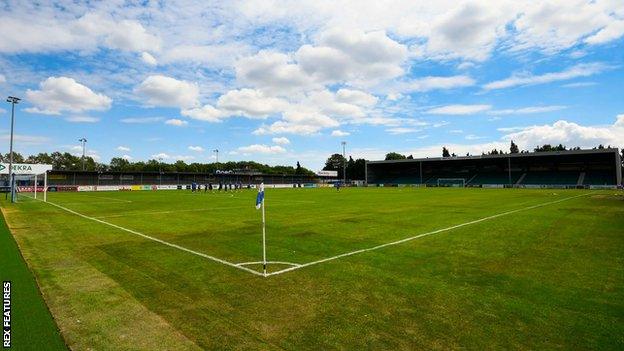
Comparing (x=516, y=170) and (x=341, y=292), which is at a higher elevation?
(x=516, y=170)

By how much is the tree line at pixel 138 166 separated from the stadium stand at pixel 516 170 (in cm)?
4347

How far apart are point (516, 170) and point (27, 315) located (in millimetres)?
102277

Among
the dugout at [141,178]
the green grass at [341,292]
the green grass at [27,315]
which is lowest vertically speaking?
the green grass at [341,292]

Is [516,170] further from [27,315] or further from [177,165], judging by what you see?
[177,165]

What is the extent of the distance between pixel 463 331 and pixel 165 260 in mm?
7938

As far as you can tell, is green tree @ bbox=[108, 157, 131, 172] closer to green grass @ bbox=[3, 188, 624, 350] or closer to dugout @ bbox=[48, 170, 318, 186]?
dugout @ bbox=[48, 170, 318, 186]

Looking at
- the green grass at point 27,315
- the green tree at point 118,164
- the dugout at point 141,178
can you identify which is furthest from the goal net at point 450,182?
the green tree at point 118,164

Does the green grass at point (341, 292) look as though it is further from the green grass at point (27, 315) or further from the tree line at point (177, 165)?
the tree line at point (177, 165)

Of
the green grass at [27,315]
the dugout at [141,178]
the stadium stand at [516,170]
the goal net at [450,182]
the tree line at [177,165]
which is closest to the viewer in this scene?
the green grass at [27,315]

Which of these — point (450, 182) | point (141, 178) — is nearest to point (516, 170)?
point (450, 182)

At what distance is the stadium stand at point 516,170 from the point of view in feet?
245

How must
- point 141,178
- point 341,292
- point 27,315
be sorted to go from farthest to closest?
1. point 141,178
2. point 341,292
3. point 27,315

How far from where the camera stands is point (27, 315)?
6.09 meters

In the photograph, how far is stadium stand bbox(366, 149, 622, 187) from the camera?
7469 cm
